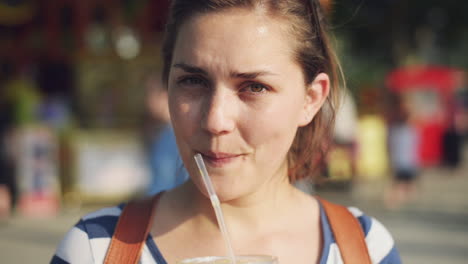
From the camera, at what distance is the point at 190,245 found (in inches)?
63.7

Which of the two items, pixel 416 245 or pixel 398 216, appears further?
pixel 398 216

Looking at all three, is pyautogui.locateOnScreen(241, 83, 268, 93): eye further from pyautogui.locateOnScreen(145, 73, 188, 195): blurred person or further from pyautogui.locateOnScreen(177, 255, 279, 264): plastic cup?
pyautogui.locateOnScreen(145, 73, 188, 195): blurred person

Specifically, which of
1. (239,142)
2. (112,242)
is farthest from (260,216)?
(112,242)

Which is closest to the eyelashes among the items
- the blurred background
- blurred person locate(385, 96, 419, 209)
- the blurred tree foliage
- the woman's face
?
the woman's face

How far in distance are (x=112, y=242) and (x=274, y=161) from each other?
47 centimetres

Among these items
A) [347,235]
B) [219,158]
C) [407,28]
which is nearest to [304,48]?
[219,158]

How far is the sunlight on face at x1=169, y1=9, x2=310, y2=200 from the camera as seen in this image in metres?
1.46

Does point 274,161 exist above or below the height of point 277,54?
below

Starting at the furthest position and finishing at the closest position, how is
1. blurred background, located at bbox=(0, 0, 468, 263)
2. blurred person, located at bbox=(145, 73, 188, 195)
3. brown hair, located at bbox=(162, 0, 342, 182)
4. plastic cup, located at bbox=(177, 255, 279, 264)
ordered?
blurred background, located at bbox=(0, 0, 468, 263)
blurred person, located at bbox=(145, 73, 188, 195)
brown hair, located at bbox=(162, 0, 342, 182)
plastic cup, located at bbox=(177, 255, 279, 264)

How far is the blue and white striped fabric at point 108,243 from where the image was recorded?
59.6 inches

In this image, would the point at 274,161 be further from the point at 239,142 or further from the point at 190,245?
the point at 190,245

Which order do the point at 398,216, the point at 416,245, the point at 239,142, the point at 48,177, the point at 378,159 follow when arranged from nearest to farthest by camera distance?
the point at 239,142, the point at 416,245, the point at 398,216, the point at 48,177, the point at 378,159

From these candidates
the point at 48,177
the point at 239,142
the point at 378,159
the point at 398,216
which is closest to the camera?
the point at 239,142

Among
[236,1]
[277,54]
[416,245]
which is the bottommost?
[416,245]
